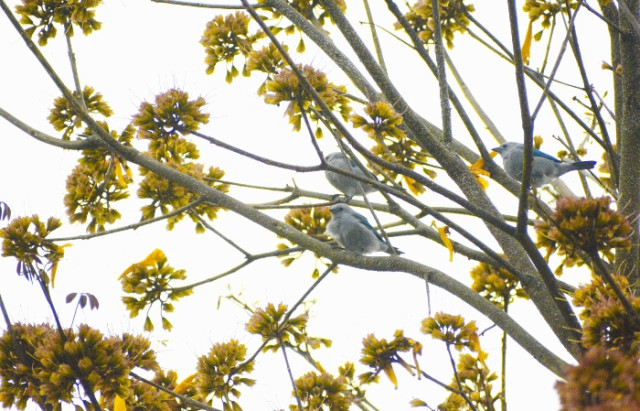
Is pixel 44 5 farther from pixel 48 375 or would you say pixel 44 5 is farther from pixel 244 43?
pixel 48 375

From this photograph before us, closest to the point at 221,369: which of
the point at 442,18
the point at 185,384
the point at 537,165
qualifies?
the point at 185,384

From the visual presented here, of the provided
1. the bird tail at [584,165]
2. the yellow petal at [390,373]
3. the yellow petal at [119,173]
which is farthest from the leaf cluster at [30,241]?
the bird tail at [584,165]

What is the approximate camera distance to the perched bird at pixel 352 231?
756 cm

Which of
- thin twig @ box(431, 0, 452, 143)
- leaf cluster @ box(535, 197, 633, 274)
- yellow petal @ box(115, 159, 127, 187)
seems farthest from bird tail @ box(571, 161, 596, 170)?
yellow petal @ box(115, 159, 127, 187)

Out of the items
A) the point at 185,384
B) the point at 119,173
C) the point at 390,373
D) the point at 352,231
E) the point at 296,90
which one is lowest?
the point at 390,373

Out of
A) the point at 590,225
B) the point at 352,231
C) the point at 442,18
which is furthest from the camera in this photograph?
the point at 352,231

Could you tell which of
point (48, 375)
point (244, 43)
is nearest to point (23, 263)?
point (48, 375)

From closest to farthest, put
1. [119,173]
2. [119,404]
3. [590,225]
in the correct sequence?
[590,225] → [119,404] → [119,173]

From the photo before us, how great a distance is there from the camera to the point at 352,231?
787 centimetres

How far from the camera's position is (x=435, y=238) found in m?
4.98

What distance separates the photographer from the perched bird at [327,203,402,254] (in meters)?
7.56

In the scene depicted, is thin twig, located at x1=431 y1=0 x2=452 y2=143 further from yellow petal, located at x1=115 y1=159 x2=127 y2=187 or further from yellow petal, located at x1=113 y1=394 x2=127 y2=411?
yellow petal, located at x1=113 y1=394 x2=127 y2=411

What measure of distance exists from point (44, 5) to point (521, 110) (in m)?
3.22

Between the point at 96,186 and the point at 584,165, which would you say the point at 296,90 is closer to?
the point at 96,186
